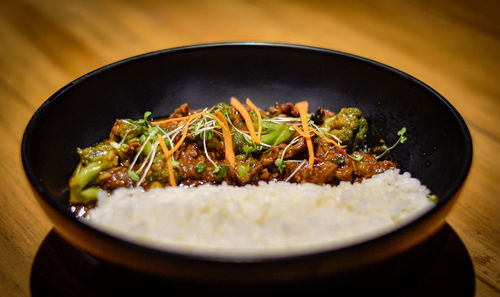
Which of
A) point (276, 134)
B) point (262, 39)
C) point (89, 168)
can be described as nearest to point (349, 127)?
point (276, 134)

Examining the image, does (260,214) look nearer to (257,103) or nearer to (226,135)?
(226,135)

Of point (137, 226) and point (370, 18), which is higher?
point (370, 18)

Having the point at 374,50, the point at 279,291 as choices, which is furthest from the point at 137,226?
the point at 374,50

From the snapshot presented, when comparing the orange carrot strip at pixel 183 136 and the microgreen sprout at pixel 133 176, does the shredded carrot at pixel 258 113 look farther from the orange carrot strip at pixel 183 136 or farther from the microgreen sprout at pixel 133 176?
the microgreen sprout at pixel 133 176

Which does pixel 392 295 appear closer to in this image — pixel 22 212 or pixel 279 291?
pixel 279 291

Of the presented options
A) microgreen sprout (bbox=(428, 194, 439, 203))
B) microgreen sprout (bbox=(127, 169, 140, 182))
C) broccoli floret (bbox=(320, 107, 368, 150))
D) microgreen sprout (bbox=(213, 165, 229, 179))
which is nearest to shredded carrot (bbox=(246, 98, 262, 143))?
microgreen sprout (bbox=(213, 165, 229, 179))

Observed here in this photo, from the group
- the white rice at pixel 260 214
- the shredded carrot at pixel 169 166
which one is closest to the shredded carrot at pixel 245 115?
the white rice at pixel 260 214

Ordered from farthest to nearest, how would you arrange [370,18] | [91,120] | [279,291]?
[370,18]
[91,120]
[279,291]
